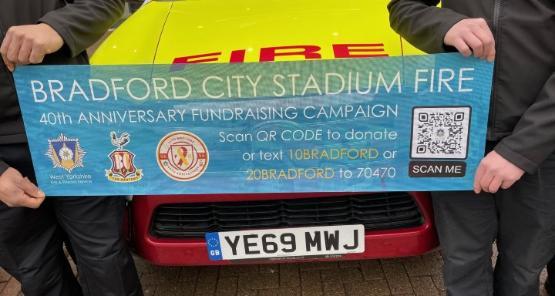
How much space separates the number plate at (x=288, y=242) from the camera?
215 centimetres

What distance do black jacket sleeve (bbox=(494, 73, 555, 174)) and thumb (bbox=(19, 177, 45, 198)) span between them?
1.57m

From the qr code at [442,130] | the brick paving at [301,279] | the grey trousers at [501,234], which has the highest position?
the qr code at [442,130]

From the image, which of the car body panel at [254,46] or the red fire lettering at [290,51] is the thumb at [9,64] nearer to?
the car body panel at [254,46]

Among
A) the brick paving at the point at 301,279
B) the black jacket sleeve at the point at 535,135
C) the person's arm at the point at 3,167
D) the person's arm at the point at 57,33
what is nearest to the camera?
the black jacket sleeve at the point at 535,135

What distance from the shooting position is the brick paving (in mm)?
2674

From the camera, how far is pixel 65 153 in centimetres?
183

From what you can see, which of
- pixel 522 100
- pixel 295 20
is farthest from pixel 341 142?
pixel 295 20

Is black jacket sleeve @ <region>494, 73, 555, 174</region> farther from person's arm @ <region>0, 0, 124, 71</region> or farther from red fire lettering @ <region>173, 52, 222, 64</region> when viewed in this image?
person's arm @ <region>0, 0, 124, 71</region>

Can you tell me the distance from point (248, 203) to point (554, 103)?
1213 millimetres

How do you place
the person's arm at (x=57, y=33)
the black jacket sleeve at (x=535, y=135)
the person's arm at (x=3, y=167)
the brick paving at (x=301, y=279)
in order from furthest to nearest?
the brick paving at (x=301, y=279)
the person's arm at (x=3, y=167)
the person's arm at (x=57, y=33)
the black jacket sleeve at (x=535, y=135)

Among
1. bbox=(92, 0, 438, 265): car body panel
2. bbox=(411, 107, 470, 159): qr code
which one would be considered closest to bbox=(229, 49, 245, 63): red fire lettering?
bbox=(92, 0, 438, 265): car body panel

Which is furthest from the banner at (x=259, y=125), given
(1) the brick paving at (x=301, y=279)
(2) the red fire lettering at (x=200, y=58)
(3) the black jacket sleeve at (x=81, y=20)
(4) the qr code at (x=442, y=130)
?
(1) the brick paving at (x=301, y=279)

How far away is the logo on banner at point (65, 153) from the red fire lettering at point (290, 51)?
0.78 m

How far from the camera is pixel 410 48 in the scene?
214 centimetres
